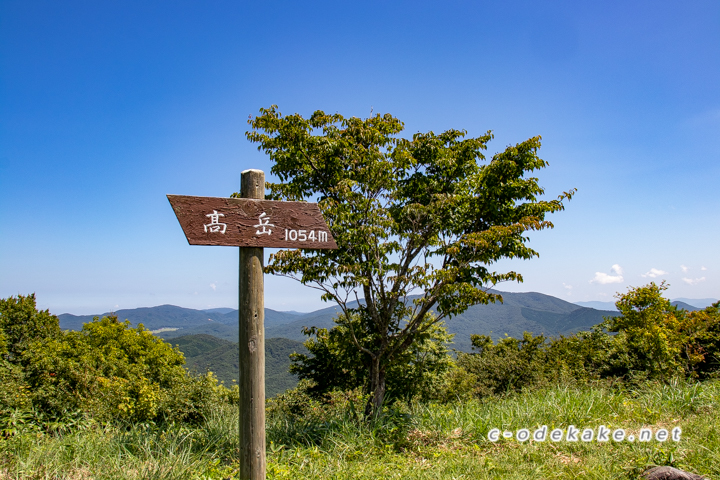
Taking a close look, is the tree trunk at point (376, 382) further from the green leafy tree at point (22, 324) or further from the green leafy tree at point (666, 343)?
the green leafy tree at point (22, 324)

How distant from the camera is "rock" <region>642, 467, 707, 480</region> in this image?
298cm

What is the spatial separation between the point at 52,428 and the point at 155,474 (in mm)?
2746

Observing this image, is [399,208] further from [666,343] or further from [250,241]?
[666,343]

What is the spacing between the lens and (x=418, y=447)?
4273 millimetres

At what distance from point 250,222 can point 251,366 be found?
111 centimetres

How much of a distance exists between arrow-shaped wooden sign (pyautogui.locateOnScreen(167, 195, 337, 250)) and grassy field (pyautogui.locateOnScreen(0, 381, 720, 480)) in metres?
2.23

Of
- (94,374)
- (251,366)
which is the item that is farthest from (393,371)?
(251,366)

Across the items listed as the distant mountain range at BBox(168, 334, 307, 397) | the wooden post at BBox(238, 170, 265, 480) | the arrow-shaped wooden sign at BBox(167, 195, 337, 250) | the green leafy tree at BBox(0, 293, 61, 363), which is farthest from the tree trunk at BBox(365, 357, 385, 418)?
the distant mountain range at BBox(168, 334, 307, 397)

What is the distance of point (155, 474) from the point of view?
3.33 metres

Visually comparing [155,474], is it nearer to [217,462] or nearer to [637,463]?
[217,462]

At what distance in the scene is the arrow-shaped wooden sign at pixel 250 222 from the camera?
280 centimetres

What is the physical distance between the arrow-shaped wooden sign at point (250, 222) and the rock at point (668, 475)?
3261 millimetres

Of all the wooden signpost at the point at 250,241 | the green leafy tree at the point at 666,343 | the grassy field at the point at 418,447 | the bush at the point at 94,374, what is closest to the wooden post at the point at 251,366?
the wooden signpost at the point at 250,241

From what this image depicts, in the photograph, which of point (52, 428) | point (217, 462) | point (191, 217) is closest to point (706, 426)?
point (217, 462)
